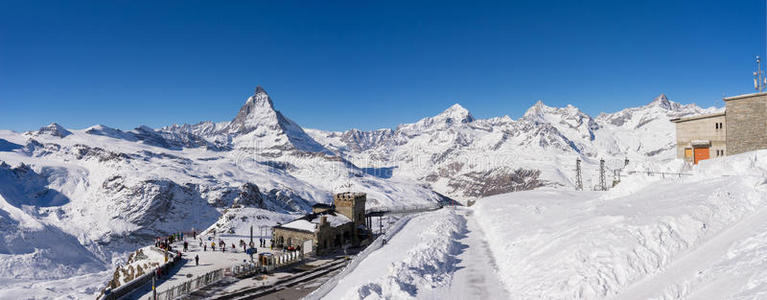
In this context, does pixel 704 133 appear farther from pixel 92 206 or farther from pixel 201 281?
pixel 92 206

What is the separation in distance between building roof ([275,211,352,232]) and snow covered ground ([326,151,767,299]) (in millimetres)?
14342

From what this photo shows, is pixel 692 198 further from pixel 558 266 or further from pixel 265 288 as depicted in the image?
pixel 265 288

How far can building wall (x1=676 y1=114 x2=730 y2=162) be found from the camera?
38250mm

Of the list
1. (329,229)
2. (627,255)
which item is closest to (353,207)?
(329,229)

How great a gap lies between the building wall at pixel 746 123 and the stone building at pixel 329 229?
44.9 m

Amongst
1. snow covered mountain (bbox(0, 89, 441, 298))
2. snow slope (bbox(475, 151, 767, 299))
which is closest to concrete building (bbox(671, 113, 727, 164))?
snow slope (bbox(475, 151, 767, 299))

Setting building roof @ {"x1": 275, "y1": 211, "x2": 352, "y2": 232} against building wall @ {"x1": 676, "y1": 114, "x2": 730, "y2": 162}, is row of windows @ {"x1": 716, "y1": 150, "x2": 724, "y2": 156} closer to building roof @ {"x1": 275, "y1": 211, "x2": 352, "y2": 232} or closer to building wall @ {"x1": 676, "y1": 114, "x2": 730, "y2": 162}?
building wall @ {"x1": 676, "y1": 114, "x2": 730, "y2": 162}

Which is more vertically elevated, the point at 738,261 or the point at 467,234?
the point at 738,261

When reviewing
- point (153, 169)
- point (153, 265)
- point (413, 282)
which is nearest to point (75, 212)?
point (153, 169)

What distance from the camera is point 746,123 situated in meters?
36.5

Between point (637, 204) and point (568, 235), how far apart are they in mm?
8677

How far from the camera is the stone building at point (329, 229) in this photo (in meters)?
45.5

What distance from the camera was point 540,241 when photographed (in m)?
28.5

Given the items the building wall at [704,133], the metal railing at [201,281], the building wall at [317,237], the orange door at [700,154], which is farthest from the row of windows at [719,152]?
the metal railing at [201,281]
